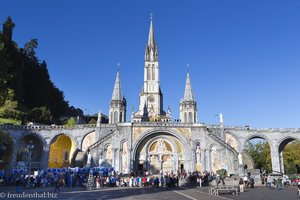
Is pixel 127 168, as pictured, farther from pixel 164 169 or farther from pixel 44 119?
pixel 44 119

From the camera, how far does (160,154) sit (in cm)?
3434

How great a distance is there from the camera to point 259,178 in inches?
1080

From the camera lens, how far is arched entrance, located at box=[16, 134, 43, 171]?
120 ft

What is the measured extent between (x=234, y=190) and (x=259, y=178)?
12949mm

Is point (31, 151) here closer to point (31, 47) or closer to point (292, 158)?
point (31, 47)

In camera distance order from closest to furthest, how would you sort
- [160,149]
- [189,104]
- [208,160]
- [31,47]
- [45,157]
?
[208,160] < [160,149] < [45,157] < [189,104] < [31,47]

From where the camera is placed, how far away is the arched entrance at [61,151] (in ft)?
126

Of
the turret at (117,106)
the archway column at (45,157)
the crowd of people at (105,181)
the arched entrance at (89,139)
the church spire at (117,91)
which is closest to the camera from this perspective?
the crowd of people at (105,181)

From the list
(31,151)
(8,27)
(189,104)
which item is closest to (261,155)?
(189,104)

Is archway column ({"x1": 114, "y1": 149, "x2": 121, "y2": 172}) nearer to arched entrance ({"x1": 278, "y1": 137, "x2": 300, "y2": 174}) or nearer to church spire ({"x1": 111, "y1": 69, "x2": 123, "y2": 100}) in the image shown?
church spire ({"x1": 111, "y1": 69, "x2": 123, "y2": 100})

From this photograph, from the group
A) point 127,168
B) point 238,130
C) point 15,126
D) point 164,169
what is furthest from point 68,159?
point 238,130

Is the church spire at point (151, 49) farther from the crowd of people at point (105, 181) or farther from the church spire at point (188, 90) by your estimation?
the crowd of people at point (105, 181)

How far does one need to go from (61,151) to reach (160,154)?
15.6 m

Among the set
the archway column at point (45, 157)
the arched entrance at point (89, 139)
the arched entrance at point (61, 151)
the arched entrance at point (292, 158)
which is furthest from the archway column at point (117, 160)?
the arched entrance at point (292, 158)
